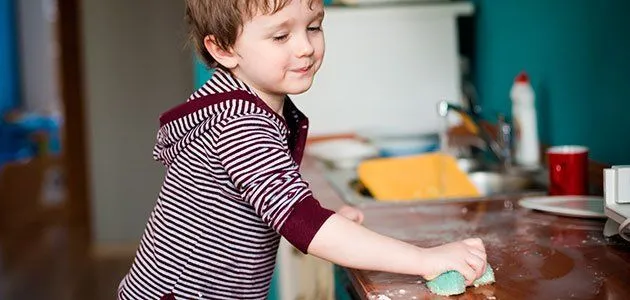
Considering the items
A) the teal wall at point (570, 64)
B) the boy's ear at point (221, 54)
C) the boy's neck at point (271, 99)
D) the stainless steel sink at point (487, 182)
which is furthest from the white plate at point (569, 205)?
the boy's ear at point (221, 54)

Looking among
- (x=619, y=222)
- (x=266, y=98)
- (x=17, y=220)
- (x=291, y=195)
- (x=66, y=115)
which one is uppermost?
(x=266, y=98)

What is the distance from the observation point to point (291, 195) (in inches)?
48.9

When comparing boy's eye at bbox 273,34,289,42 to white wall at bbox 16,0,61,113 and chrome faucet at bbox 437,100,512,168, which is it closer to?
chrome faucet at bbox 437,100,512,168

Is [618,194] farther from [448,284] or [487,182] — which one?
[487,182]

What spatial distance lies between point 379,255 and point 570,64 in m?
1.21

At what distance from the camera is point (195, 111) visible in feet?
4.51

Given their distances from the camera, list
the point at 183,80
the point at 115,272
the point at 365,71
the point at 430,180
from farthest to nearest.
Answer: the point at 183,80 → the point at 115,272 → the point at 365,71 → the point at 430,180

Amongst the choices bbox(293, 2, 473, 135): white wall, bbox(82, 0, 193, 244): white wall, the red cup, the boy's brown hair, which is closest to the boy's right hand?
the boy's brown hair

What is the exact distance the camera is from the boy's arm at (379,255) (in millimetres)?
1248

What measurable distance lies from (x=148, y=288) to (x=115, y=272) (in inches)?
150

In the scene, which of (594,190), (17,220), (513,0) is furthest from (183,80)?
(594,190)

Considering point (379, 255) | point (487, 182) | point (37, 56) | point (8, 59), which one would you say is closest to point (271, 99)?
point (379, 255)

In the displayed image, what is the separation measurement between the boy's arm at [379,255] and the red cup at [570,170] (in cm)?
73

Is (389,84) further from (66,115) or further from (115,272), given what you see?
(66,115)
